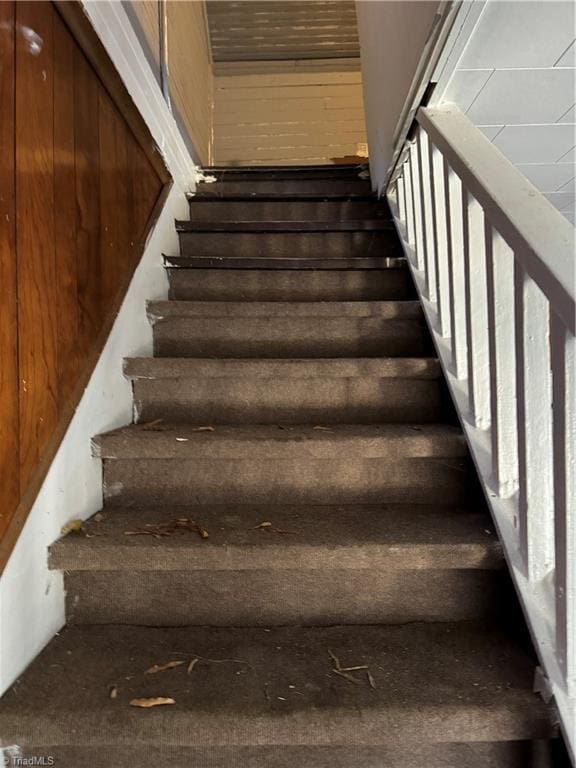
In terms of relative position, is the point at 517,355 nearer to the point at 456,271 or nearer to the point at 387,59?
the point at 456,271

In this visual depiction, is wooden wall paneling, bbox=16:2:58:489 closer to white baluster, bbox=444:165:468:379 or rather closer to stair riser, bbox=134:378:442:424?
stair riser, bbox=134:378:442:424

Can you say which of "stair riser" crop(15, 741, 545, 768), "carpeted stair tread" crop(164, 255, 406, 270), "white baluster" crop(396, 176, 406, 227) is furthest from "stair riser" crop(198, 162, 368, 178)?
"stair riser" crop(15, 741, 545, 768)

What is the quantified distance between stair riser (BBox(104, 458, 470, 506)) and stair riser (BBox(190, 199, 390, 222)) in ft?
4.75

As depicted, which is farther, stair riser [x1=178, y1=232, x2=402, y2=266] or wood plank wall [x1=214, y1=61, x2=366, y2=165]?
wood plank wall [x1=214, y1=61, x2=366, y2=165]

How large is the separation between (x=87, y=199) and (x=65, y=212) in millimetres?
130

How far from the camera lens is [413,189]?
5.82 feet

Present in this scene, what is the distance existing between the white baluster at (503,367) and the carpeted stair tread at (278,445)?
0.19 meters

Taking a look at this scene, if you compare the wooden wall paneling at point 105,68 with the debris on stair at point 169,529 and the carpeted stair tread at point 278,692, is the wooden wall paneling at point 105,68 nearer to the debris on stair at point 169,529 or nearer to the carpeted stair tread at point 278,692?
the debris on stair at point 169,529

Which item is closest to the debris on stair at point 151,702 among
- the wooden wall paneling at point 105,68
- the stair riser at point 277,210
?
the wooden wall paneling at point 105,68

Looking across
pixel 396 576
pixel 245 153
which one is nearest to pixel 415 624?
pixel 396 576

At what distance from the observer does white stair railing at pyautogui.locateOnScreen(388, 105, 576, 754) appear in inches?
30.6

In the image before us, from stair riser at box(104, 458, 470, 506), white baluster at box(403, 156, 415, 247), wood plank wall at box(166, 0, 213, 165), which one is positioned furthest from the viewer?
wood plank wall at box(166, 0, 213, 165)

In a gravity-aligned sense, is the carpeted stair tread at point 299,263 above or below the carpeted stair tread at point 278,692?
above

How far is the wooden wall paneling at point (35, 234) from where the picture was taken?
88 cm
